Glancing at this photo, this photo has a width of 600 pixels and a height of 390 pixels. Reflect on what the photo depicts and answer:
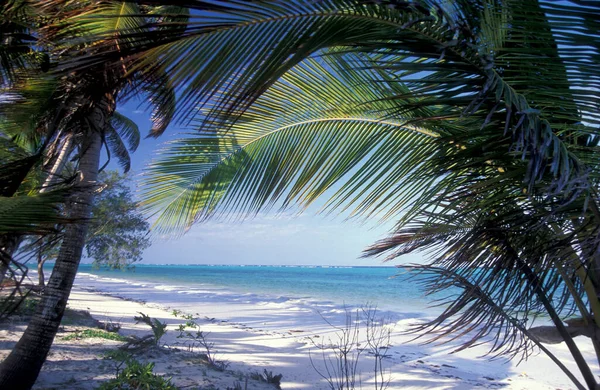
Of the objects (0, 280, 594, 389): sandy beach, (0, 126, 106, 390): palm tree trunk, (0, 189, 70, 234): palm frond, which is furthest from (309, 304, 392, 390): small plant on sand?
(0, 126, 106, 390): palm tree trunk

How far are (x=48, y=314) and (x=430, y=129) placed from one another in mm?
4339

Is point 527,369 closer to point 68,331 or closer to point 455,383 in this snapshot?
point 455,383

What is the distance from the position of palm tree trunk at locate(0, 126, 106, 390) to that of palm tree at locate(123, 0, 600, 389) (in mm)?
2442

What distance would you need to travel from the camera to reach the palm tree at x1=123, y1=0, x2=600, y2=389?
1031mm

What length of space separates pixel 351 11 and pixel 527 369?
9.62 metres

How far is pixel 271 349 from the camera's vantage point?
9.02 meters

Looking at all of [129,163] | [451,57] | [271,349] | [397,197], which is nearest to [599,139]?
[451,57]

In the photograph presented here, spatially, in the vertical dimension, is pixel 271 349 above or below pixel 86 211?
below

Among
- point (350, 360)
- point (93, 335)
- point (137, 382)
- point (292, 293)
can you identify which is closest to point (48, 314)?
point (137, 382)

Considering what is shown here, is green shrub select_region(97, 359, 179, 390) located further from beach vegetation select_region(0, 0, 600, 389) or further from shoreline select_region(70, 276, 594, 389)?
beach vegetation select_region(0, 0, 600, 389)

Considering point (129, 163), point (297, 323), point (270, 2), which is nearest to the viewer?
point (270, 2)

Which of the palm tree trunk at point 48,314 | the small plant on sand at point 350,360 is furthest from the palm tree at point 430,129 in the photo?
the palm tree trunk at point 48,314

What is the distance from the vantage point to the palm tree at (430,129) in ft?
3.38

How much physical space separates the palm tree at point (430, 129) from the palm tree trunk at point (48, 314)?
2.44 m
